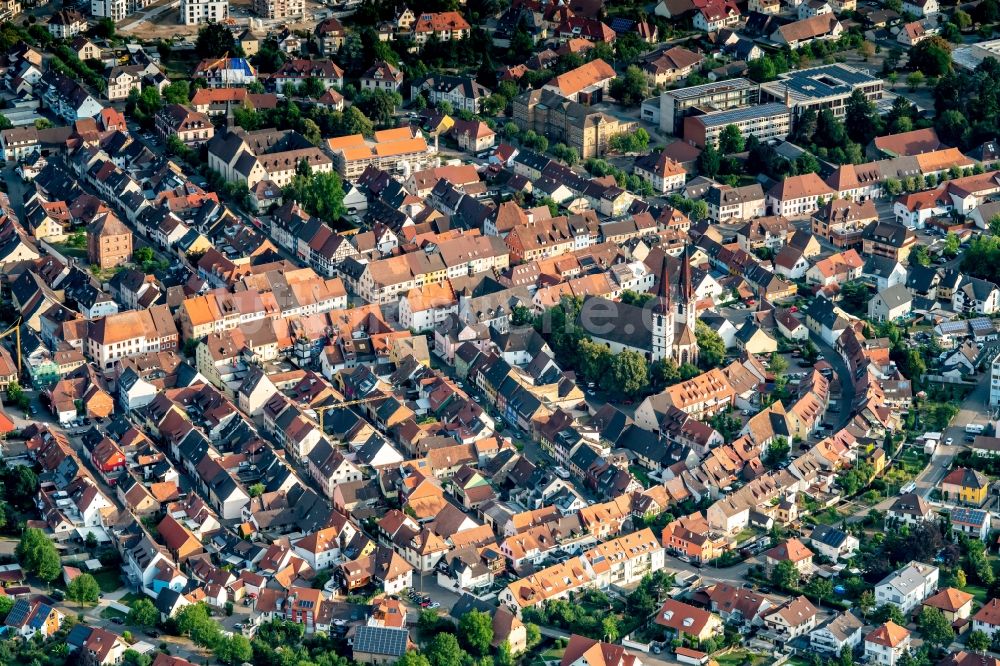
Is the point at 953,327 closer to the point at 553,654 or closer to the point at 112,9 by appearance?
the point at 553,654

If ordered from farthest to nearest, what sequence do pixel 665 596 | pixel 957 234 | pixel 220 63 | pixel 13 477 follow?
pixel 220 63 < pixel 957 234 < pixel 13 477 < pixel 665 596

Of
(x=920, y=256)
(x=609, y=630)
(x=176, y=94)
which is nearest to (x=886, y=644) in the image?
(x=609, y=630)

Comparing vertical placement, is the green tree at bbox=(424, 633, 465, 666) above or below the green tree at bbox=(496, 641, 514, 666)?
above

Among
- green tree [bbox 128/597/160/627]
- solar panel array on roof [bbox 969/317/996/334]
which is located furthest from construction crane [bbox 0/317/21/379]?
solar panel array on roof [bbox 969/317/996/334]

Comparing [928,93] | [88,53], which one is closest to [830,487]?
[928,93]

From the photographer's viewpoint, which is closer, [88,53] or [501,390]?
[501,390]

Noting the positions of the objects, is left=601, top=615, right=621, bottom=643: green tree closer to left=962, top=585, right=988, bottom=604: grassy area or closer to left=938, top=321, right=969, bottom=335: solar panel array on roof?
left=962, top=585, right=988, bottom=604: grassy area

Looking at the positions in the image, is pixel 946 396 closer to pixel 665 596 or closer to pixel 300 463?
pixel 665 596

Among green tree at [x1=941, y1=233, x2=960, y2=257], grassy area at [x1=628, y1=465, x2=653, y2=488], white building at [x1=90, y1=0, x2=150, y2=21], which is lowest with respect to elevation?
green tree at [x1=941, y1=233, x2=960, y2=257]
